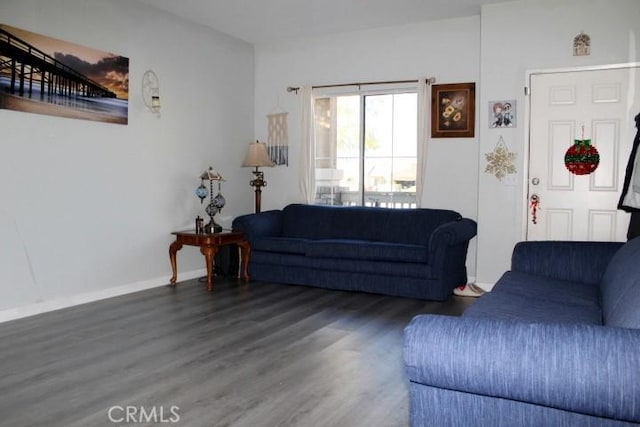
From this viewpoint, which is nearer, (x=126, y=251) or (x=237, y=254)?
(x=126, y=251)

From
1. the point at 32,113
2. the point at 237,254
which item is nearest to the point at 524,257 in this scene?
the point at 237,254

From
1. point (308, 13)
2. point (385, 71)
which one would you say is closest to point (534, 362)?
point (308, 13)

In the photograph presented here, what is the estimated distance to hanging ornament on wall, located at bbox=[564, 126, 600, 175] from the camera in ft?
15.7

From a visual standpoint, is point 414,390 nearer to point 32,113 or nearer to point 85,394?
point 85,394

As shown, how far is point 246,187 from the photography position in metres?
6.66

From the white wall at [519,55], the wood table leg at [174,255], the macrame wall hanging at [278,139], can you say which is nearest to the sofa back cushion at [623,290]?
the white wall at [519,55]

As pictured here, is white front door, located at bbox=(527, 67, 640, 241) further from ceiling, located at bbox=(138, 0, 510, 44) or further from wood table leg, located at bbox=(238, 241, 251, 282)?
wood table leg, located at bbox=(238, 241, 251, 282)

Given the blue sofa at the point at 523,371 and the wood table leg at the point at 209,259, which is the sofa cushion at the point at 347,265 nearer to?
the wood table leg at the point at 209,259

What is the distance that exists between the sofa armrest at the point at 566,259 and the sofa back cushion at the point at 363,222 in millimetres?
1753

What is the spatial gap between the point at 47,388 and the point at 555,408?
91.9 inches

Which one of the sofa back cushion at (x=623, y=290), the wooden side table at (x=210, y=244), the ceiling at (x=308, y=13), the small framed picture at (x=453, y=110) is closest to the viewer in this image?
the sofa back cushion at (x=623, y=290)

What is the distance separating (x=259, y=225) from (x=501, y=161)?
2.48 m

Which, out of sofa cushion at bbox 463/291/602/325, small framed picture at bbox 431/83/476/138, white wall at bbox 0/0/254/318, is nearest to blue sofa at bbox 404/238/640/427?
sofa cushion at bbox 463/291/602/325

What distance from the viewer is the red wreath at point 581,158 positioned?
4.79 meters
